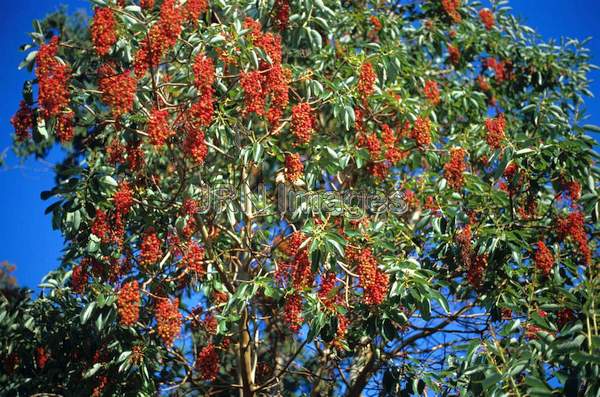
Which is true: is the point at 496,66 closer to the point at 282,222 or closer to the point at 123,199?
the point at 282,222

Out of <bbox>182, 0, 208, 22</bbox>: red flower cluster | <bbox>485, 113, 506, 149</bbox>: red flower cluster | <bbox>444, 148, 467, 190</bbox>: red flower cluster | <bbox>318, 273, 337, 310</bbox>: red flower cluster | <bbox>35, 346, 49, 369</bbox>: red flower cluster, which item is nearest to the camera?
<bbox>318, 273, 337, 310</bbox>: red flower cluster

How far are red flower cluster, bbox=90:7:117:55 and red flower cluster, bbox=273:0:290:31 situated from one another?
1.32 m

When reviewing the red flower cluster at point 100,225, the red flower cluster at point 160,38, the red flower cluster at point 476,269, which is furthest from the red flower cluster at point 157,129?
the red flower cluster at point 476,269

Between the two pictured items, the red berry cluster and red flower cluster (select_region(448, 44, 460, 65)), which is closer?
the red berry cluster

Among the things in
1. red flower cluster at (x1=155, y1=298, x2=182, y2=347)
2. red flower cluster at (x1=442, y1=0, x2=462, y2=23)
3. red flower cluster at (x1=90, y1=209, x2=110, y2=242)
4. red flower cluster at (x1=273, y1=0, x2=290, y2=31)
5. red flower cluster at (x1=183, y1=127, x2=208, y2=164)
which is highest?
red flower cluster at (x1=442, y1=0, x2=462, y2=23)

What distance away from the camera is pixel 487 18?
21.9 feet

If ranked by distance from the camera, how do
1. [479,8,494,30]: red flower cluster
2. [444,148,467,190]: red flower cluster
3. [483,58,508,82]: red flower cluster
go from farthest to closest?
1. [479,8,494,30]: red flower cluster
2. [483,58,508,82]: red flower cluster
3. [444,148,467,190]: red flower cluster

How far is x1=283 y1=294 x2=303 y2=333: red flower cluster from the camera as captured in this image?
3662 mm

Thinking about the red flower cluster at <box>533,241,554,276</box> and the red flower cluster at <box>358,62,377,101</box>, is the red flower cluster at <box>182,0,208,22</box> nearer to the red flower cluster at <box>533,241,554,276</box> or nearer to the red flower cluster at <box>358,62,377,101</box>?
the red flower cluster at <box>358,62,377,101</box>

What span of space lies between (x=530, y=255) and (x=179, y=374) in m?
2.31

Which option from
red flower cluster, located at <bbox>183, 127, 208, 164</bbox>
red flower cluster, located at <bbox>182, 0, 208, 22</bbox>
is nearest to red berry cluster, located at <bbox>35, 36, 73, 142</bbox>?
red flower cluster, located at <bbox>183, 127, 208, 164</bbox>

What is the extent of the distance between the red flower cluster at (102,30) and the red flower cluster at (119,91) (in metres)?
0.15

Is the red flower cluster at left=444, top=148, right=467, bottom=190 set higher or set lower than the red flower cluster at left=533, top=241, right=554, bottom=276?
higher

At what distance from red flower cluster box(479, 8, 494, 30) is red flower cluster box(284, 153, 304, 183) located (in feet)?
11.3
